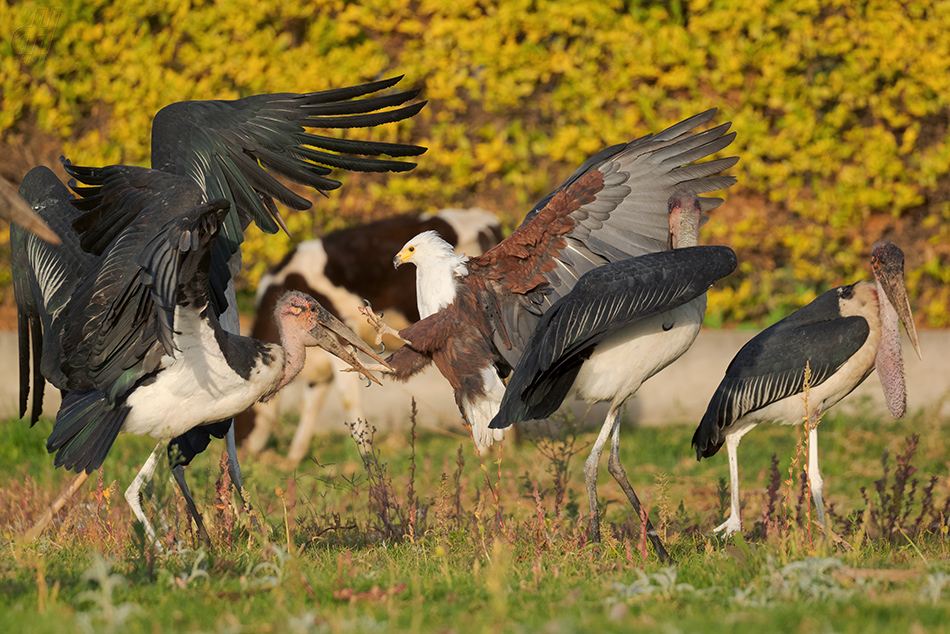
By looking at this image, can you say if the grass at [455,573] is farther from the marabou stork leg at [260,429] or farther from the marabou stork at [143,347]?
the marabou stork leg at [260,429]

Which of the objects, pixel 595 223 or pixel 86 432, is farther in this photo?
pixel 595 223

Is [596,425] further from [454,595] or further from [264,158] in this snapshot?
[454,595]

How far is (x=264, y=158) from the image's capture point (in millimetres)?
5039

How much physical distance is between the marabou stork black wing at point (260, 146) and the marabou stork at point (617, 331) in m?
1.19

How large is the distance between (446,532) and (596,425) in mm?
4294

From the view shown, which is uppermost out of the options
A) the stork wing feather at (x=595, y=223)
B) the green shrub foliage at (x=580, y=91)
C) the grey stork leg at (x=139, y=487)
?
the green shrub foliage at (x=580, y=91)

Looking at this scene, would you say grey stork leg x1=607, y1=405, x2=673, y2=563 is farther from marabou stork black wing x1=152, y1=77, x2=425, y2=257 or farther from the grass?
marabou stork black wing x1=152, y1=77, x2=425, y2=257

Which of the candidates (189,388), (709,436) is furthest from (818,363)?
Answer: (189,388)

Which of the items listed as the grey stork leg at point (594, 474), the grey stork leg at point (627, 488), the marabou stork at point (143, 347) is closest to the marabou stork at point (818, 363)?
the grey stork leg at point (627, 488)

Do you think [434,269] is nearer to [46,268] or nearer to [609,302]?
[609,302]

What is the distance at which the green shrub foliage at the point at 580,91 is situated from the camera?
27.6 ft

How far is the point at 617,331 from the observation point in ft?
14.9

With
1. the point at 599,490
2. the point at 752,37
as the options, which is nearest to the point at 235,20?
the point at 752,37

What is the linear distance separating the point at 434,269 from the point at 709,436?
5.13 ft
